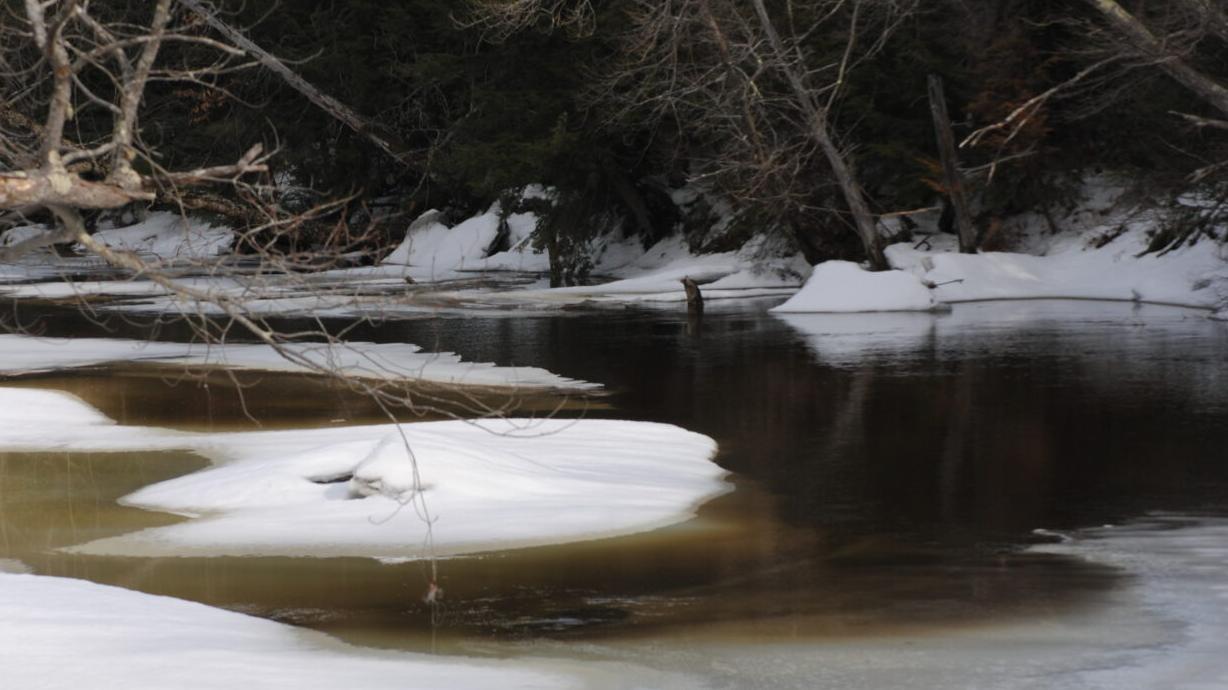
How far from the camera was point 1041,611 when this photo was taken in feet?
24.2

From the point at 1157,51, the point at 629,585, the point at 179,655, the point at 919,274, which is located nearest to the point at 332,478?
the point at 629,585

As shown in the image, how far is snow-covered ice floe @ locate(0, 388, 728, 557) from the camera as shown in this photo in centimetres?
909

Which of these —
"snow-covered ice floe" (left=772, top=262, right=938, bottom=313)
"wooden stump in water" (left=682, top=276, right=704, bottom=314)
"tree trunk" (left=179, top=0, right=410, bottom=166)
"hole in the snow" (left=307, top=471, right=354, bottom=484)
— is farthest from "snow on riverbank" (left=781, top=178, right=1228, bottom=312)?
"hole in the snow" (left=307, top=471, right=354, bottom=484)

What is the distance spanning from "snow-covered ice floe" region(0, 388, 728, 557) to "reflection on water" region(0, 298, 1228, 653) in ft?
0.98

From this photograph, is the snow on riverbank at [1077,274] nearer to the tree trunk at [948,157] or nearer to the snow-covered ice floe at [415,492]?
the tree trunk at [948,157]

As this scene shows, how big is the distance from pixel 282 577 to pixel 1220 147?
63.4 ft

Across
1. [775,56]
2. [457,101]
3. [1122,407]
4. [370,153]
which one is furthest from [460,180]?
[1122,407]

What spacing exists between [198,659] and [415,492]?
11.7 feet

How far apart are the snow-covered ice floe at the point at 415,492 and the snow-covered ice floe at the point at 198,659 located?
156cm

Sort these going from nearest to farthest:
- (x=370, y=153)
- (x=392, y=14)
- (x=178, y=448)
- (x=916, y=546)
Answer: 1. (x=916, y=546)
2. (x=178, y=448)
3. (x=392, y=14)
4. (x=370, y=153)

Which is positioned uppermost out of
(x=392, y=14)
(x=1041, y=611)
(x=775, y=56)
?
(x=392, y=14)

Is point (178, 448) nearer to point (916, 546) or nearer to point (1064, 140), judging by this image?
point (916, 546)

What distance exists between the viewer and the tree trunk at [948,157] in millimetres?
27422

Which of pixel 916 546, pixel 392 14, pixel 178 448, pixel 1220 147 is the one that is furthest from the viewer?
pixel 392 14
